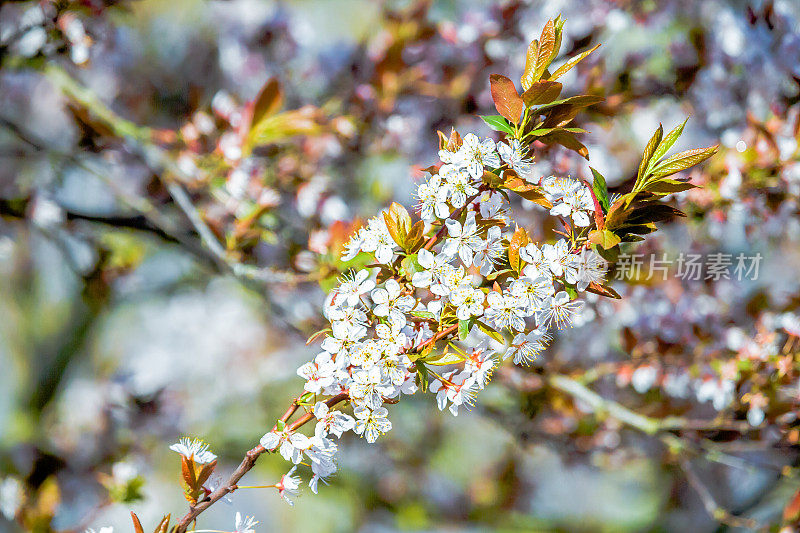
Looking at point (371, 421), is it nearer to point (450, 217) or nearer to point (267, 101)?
point (450, 217)

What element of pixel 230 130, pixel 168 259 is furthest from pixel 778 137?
pixel 168 259

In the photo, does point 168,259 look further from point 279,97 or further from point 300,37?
point 279,97


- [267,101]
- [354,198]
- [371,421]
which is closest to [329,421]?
[371,421]

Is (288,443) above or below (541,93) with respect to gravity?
below

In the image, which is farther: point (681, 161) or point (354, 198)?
point (354, 198)

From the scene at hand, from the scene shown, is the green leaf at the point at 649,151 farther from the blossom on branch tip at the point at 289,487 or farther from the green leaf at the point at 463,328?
the blossom on branch tip at the point at 289,487

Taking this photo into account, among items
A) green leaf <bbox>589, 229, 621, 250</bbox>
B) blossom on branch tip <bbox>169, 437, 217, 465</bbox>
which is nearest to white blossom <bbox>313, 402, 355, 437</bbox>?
blossom on branch tip <bbox>169, 437, 217, 465</bbox>
